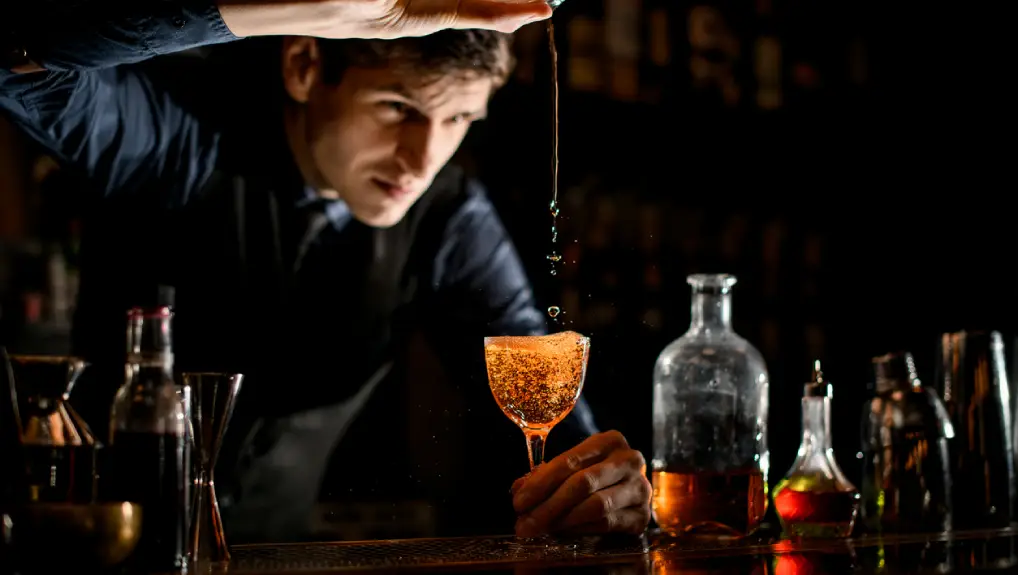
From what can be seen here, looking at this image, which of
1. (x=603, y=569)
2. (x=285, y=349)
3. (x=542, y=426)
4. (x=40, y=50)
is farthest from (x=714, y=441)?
(x=40, y=50)

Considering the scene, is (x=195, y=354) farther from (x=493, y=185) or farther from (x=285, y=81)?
(x=493, y=185)

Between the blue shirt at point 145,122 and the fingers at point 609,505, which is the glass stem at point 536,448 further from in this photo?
the blue shirt at point 145,122

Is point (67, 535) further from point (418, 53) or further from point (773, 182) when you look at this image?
point (773, 182)

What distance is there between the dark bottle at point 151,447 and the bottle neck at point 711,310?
89cm

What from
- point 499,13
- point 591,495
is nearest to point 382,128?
point 499,13

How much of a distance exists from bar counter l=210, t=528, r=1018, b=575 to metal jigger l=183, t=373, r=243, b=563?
55 millimetres

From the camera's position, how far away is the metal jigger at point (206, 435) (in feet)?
4.58

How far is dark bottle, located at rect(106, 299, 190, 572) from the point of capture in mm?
1243

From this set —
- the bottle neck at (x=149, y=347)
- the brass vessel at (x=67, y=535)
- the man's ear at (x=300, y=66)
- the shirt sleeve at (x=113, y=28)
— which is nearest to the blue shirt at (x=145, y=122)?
the shirt sleeve at (x=113, y=28)

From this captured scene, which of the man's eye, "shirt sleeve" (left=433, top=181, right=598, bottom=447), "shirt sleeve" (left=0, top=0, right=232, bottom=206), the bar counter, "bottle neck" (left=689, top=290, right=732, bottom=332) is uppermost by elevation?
the man's eye

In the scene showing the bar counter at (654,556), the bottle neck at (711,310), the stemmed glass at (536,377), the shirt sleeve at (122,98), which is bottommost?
the bar counter at (654,556)

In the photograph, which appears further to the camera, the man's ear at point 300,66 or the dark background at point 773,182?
the dark background at point 773,182

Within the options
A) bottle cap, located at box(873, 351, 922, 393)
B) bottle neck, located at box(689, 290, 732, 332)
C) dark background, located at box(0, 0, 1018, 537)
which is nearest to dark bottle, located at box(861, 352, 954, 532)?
bottle cap, located at box(873, 351, 922, 393)

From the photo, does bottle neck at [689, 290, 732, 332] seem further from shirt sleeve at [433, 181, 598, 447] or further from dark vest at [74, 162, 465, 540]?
dark vest at [74, 162, 465, 540]
